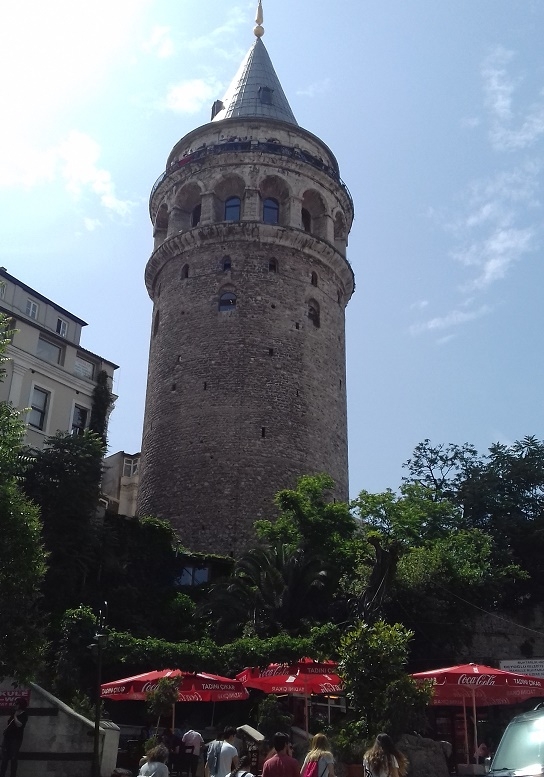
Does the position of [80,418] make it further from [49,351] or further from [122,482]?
[122,482]

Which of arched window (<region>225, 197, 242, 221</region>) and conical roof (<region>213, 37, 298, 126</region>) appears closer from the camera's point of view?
arched window (<region>225, 197, 242, 221</region>)

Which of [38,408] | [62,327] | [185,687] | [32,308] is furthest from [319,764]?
[62,327]

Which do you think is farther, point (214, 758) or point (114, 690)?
point (114, 690)

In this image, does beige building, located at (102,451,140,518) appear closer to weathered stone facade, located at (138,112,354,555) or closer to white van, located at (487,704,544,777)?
weathered stone facade, located at (138,112,354,555)

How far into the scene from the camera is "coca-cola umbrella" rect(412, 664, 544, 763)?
15570 millimetres

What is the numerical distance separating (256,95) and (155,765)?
35787 millimetres

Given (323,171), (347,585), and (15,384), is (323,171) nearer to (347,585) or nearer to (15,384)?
(15,384)

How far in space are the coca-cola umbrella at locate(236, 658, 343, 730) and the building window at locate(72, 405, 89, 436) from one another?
13.6 m

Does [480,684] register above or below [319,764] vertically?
above

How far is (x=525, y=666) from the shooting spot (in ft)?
78.1

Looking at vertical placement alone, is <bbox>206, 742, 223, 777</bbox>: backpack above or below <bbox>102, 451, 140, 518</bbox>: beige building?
below

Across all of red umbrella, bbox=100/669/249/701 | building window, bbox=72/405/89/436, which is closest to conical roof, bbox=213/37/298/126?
building window, bbox=72/405/89/436

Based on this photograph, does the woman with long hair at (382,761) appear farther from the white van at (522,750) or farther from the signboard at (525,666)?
the signboard at (525,666)

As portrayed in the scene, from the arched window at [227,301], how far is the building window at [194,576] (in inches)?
428
